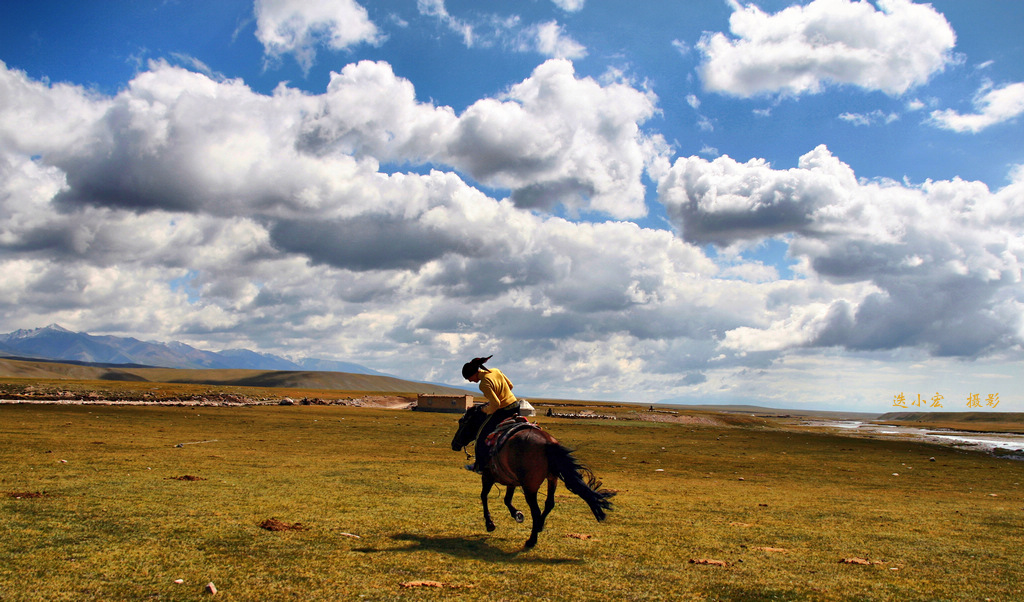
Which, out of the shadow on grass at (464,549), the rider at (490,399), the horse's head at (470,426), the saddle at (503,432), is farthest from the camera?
the horse's head at (470,426)

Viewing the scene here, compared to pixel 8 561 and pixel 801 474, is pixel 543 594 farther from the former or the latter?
pixel 801 474

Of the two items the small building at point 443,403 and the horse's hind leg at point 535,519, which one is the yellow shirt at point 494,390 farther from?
the small building at point 443,403

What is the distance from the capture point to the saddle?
33.6 feet

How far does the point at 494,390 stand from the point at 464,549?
2.94m

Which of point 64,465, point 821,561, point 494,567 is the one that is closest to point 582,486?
point 494,567

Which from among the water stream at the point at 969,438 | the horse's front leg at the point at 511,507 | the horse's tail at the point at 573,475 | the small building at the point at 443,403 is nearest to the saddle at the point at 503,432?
the horse's tail at the point at 573,475

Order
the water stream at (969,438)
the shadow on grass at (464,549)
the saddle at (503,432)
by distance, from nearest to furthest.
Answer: the shadow on grass at (464,549) < the saddle at (503,432) < the water stream at (969,438)

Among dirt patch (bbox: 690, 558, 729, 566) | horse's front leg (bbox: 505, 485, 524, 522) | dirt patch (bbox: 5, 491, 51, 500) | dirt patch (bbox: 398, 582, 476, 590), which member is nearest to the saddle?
horse's front leg (bbox: 505, 485, 524, 522)

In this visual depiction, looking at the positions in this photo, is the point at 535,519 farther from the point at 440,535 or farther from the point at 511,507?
the point at 440,535

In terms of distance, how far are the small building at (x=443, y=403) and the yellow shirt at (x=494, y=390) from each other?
71609mm

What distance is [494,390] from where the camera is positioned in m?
11.0

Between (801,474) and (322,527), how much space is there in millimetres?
22052

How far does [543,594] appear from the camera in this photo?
683cm

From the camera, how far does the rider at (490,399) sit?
10.9 metres
